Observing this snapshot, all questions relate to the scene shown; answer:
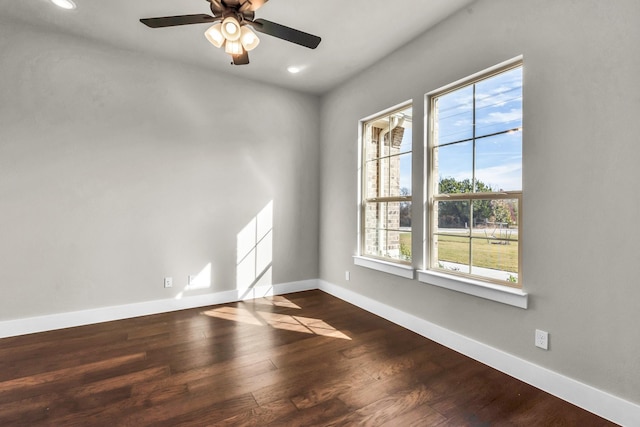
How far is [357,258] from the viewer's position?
3.81 meters

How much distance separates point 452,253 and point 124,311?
11.5ft

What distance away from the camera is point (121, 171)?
3277 mm

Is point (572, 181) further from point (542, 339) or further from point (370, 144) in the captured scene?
point (370, 144)

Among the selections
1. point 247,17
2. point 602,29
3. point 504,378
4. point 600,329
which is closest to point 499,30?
point 602,29

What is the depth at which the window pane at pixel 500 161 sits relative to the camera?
230 cm

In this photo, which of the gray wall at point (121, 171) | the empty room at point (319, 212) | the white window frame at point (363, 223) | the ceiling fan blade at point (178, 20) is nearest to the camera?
the empty room at point (319, 212)

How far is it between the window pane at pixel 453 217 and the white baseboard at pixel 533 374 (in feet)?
2.98

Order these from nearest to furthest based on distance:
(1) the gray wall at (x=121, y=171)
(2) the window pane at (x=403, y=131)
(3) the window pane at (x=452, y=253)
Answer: (3) the window pane at (x=452, y=253)
(1) the gray wall at (x=121, y=171)
(2) the window pane at (x=403, y=131)

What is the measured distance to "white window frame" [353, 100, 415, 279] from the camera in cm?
320

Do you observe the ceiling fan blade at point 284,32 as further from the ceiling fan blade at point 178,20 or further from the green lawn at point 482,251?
the green lawn at point 482,251

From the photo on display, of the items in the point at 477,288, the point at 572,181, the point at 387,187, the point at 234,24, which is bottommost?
the point at 477,288

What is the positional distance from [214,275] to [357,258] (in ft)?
6.01

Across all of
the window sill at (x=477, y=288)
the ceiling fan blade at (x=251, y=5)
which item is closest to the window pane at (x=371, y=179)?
the window sill at (x=477, y=288)

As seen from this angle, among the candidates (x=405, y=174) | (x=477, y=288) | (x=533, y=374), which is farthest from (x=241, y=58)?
(x=533, y=374)
